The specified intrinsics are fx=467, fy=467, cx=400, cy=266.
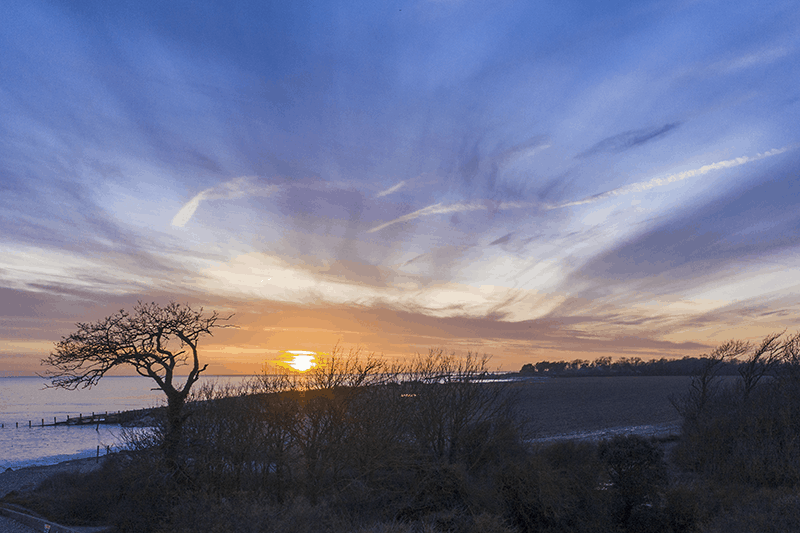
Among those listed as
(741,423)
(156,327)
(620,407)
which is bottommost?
(620,407)

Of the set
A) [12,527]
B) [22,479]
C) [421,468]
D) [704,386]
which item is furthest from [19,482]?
[704,386]

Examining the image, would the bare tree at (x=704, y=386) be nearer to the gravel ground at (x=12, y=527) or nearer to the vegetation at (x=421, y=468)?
the vegetation at (x=421, y=468)

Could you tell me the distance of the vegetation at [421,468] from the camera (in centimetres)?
1972

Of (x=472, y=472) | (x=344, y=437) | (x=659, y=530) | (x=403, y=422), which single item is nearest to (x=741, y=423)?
(x=659, y=530)

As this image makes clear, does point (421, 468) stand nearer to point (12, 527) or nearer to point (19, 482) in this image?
point (12, 527)

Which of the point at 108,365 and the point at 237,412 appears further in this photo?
the point at 108,365

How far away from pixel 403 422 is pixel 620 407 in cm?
5371

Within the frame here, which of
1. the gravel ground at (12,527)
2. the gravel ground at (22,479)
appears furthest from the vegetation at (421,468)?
the gravel ground at (22,479)

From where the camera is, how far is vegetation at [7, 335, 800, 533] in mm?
19719

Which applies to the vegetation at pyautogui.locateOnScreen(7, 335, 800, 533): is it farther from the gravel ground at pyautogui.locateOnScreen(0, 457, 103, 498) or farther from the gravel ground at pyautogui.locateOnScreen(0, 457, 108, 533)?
the gravel ground at pyautogui.locateOnScreen(0, 457, 103, 498)

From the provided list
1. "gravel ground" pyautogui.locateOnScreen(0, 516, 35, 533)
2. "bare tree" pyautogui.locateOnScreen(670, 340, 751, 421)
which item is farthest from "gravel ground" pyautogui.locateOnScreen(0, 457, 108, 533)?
"bare tree" pyautogui.locateOnScreen(670, 340, 751, 421)

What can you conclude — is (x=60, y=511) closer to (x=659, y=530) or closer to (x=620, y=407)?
(x=659, y=530)

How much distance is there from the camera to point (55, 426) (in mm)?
95000

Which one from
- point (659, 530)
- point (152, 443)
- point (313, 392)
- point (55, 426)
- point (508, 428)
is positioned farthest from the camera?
point (55, 426)
